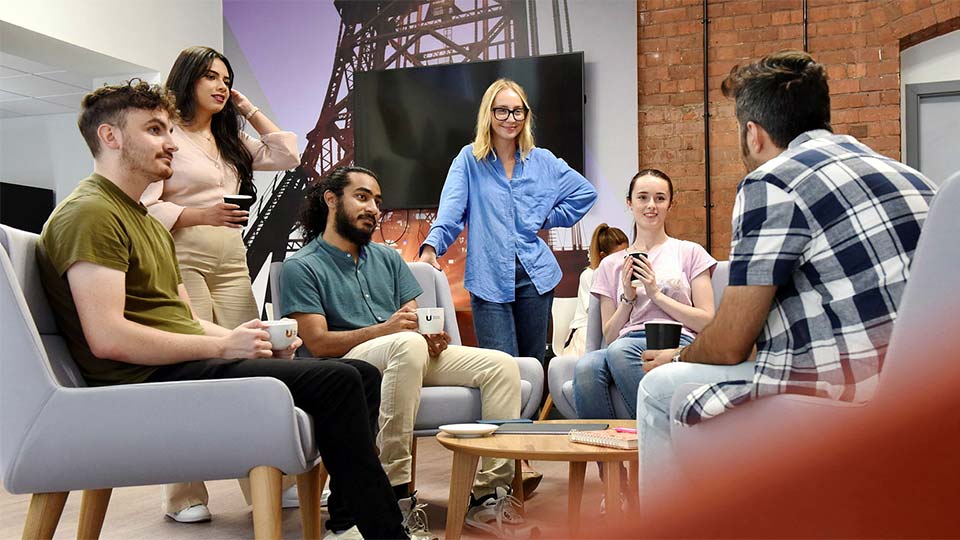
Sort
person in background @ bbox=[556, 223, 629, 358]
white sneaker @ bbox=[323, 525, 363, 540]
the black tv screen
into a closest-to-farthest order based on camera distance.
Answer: white sneaker @ bbox=[323, 525, 363, 540] < person in background @ bbox=[556, 223, 629, 358] < the black tv screen

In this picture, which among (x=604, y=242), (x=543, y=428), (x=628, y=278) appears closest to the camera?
(x=543, y=428)

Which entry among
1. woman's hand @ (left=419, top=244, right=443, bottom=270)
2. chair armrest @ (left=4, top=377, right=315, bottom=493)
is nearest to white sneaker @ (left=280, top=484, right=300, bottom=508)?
woman's hand @ (left=419, top=244, right=443, bottom=270)

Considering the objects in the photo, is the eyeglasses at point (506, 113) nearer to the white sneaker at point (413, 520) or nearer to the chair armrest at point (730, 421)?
→ the white sneaker at point (413, 520)

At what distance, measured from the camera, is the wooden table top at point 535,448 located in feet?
6.44

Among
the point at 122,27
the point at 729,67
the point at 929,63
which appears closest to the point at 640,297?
the point at 729,67

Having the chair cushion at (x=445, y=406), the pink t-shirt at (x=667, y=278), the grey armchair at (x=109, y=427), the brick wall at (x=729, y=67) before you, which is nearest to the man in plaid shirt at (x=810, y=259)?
the grey armchair at (x=109, y=427)

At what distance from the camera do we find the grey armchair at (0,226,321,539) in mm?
1723

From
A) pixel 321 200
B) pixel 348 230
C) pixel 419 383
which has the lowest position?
pixel 419 383

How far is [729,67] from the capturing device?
5.24m

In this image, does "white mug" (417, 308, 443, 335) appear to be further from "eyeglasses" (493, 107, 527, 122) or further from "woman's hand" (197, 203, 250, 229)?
"eyeglasses" (493, 107, 527, 122)

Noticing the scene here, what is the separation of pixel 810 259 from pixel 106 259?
1.31m

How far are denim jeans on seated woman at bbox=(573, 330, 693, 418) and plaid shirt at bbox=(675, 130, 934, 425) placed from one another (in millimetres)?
1245

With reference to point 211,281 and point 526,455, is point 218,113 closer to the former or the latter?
point 211,281

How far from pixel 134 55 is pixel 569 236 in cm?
267
